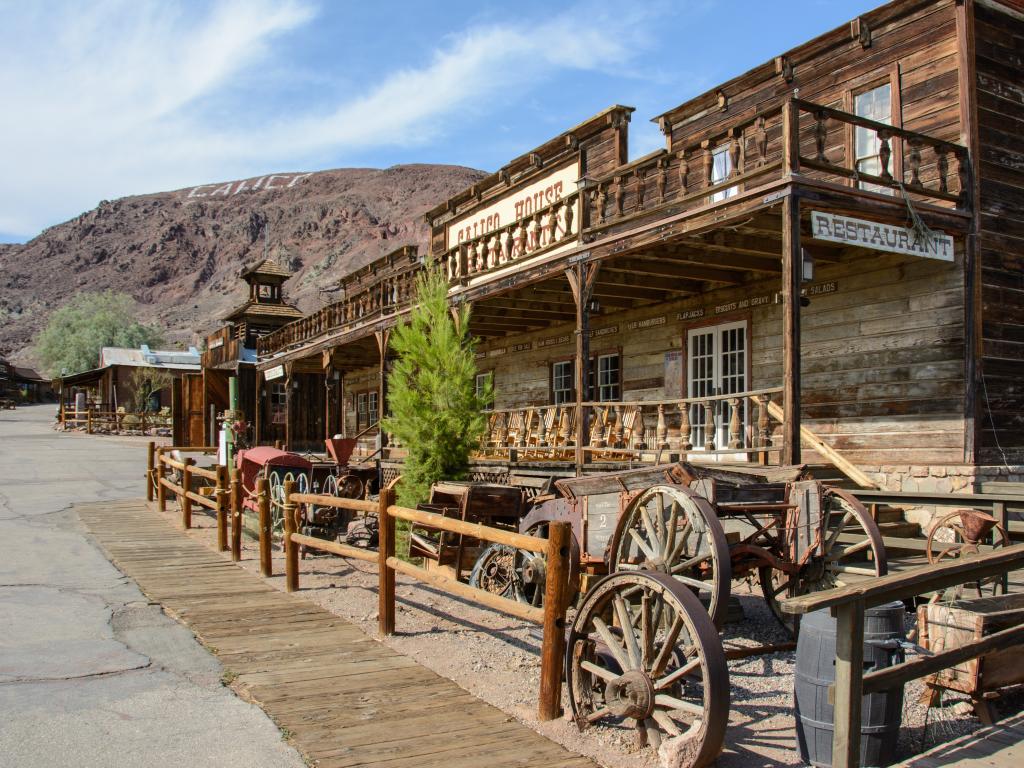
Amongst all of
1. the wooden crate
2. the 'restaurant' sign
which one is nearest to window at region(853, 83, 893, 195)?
the 'restaurant' sign

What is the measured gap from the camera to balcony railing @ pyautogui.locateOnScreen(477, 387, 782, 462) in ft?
35.4

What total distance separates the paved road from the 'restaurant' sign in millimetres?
7047

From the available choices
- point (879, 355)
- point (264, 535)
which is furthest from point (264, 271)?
point (879, 355)

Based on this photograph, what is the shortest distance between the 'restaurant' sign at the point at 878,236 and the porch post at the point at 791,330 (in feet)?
0.75

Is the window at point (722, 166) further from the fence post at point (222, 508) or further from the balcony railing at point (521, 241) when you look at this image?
the fence post at point (222, 508)

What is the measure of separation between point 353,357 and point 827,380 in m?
16.6

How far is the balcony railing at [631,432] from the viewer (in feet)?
35.4

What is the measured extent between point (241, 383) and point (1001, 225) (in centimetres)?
2741

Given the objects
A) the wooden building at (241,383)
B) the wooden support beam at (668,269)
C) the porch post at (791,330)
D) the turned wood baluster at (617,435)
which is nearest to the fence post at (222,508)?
the turned wood baluster at (617,435)

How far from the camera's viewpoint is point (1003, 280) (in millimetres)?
10922

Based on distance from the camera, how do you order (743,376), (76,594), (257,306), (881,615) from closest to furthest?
1. (881,615)
2. (76,594)
3. (743,376)
4. (257,306)

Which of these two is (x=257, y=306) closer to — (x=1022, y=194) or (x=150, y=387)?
(x=150, y=387)

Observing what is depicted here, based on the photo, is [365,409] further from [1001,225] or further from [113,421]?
[1001,225]

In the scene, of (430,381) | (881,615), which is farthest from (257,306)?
(881,615)
